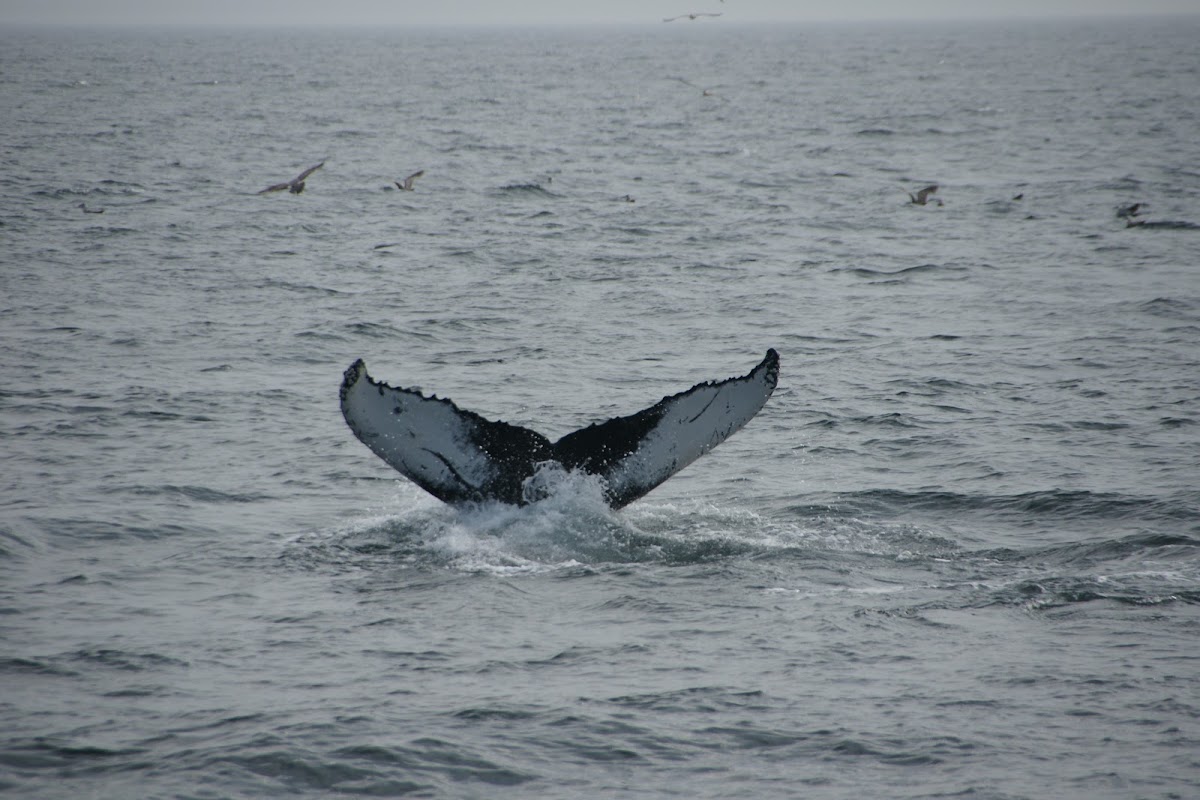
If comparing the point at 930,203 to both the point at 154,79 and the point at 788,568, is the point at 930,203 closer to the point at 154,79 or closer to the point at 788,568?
the point at 788,568

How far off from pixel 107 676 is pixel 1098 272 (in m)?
16.1

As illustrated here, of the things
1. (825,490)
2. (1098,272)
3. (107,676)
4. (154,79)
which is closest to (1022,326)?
(1098,272)

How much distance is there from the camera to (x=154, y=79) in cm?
7431

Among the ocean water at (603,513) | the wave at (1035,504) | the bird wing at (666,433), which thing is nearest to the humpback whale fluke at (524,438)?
the bird wing at (666,433)

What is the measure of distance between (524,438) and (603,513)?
0.82m

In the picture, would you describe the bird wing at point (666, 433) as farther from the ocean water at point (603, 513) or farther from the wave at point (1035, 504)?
the wave at point (1035, 504)

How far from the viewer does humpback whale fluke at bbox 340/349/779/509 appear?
7.98 metres

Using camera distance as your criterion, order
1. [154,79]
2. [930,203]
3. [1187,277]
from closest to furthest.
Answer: [1187,277] → [930,203] → [154,79]

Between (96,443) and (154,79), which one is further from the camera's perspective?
(154,79)

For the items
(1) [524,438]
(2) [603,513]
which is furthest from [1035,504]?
(1) [524,438]

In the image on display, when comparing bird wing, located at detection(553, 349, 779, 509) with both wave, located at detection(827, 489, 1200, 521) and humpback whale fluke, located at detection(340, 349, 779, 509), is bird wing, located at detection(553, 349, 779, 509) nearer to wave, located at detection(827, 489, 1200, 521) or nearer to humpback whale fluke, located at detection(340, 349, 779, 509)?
humpback whale fluke, located at detection(340, 349, 779, 509)

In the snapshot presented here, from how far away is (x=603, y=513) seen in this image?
8875mm

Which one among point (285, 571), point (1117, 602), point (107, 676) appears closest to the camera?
point (107, 676)

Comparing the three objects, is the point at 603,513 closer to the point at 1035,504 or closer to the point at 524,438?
the point at 524,438
